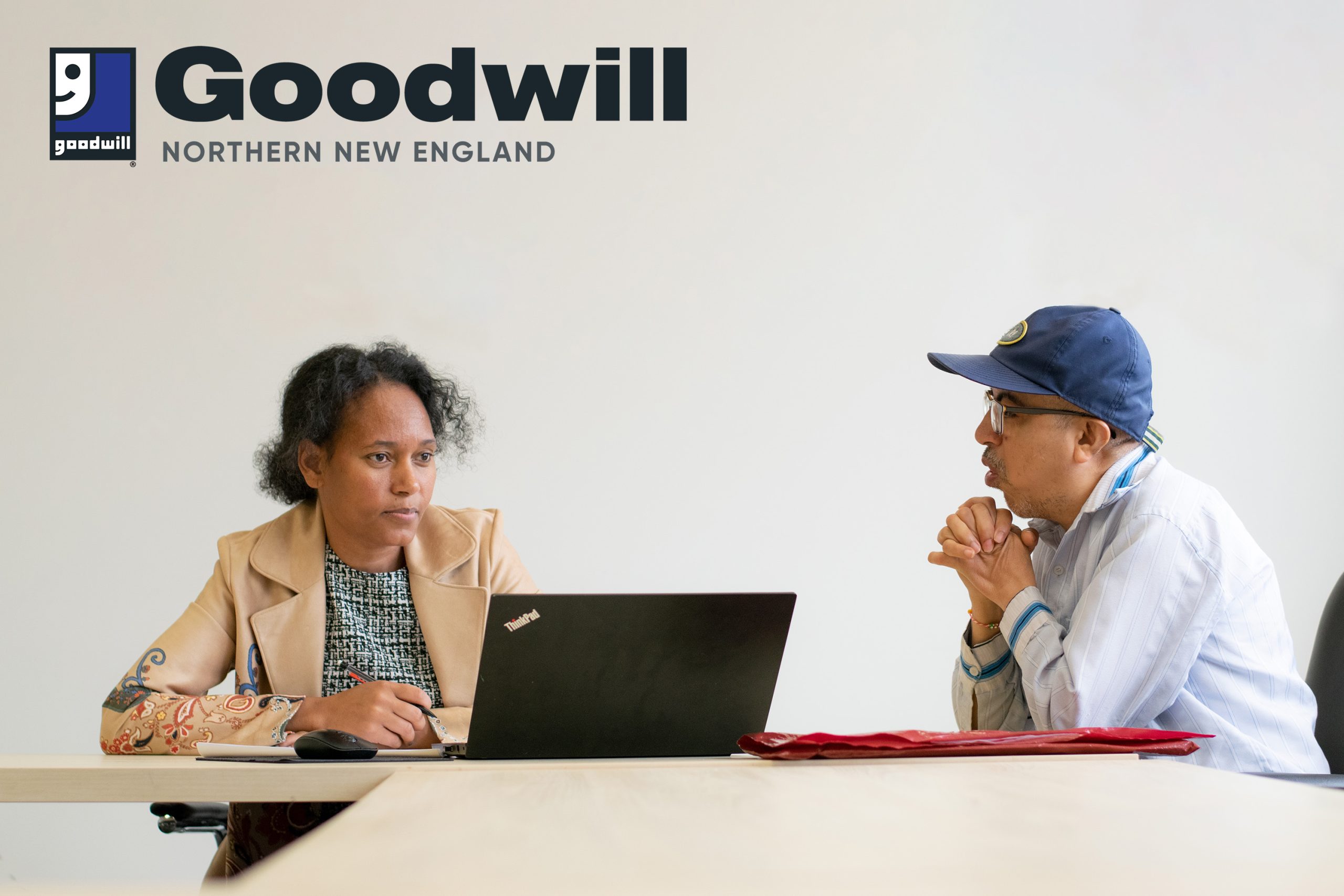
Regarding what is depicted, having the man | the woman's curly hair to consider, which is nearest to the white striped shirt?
the man

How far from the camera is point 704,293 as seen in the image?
3.35 metres

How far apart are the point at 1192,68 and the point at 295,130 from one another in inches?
106

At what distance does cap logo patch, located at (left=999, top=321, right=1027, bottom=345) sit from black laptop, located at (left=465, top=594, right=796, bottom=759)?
2.35 feet

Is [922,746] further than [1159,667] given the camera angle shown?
No

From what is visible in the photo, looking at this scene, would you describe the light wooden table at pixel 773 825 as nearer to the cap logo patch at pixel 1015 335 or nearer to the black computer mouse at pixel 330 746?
the black computer mouse at pixel 330 746

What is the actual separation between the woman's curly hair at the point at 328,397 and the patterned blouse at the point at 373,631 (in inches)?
8.4

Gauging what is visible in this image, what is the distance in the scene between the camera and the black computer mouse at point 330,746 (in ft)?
4.29

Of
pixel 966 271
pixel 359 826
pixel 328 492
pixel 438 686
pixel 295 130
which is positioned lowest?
pixel 438 686

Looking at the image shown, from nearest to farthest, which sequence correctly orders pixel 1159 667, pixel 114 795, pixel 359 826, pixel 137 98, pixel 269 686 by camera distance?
pixel 359 826
pixel 114 795
pixel 1159 667
pixel 269 686
pixel 137 98

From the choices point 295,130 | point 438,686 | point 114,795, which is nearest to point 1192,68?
point 295,130

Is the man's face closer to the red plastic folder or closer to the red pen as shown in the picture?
the red plastic folder

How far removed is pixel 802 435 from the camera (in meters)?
3.35

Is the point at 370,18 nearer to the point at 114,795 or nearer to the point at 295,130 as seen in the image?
the point at 295,130

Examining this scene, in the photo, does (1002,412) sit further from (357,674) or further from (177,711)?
(177,711)
